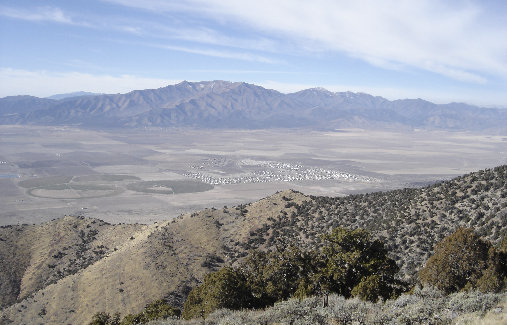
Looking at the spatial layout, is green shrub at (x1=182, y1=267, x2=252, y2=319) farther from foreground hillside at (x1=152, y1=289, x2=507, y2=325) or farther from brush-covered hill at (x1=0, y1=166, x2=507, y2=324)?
brush-covered hill at (x1=0, y1=166, x2=507, y2=324)

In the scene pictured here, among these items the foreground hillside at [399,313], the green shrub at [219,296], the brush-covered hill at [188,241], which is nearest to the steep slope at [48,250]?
the brush-covered hill at [188,241]

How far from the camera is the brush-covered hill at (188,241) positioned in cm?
2520

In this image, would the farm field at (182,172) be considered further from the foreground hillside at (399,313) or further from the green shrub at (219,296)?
the foreground hillside at (399,313)

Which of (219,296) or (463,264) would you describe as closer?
(463,264)

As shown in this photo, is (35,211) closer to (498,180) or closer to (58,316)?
(58,316)

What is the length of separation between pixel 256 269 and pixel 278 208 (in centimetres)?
1861

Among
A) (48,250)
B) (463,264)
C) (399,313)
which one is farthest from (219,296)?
(48,250)

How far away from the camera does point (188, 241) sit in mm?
35219

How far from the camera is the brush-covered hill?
82.7ft

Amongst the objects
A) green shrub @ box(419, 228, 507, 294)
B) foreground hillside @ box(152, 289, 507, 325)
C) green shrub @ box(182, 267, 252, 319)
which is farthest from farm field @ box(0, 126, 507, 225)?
foreground hillside @ box(152, 289, 507, 325)

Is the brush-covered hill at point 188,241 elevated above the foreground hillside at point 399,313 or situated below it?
below

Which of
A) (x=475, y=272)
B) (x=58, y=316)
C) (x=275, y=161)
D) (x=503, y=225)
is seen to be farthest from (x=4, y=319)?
(x=275, y=161)

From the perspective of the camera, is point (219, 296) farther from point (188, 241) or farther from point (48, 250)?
point (48, 250)

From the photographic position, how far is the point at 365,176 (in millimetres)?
108875
